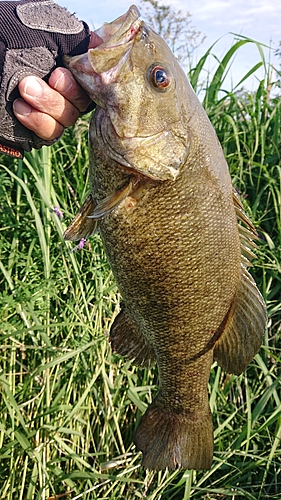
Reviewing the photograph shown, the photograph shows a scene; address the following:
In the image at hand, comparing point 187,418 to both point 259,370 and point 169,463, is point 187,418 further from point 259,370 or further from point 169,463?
point 259,370

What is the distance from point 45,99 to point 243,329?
1.01 metres

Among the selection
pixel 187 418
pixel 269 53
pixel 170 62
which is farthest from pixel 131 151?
pixel 269 53

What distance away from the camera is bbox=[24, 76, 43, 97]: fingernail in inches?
61.2

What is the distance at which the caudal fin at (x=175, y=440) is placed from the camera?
1972 mm

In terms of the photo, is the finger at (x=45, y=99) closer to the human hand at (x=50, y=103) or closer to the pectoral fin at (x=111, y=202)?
the human hand at (x=50, y=103)

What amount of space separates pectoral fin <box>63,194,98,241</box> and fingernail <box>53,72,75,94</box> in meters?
0.32

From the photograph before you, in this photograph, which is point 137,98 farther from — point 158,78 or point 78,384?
point 78,384

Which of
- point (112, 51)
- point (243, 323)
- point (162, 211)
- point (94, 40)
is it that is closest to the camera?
point (112, 51)

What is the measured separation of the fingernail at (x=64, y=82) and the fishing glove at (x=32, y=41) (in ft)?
0.18

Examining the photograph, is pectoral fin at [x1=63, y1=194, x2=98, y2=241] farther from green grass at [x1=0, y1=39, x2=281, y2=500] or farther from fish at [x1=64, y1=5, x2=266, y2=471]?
green grass at [x1=0, y1=39, x2=281, y2=500]

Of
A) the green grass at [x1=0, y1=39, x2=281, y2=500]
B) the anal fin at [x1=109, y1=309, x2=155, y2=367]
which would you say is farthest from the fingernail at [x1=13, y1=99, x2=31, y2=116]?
the green grass at [x1=0, y1=39, x2=281, y2=500]

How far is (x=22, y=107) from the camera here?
1.63m

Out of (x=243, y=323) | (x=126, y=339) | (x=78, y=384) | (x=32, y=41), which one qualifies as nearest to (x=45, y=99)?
(x=32, y=41)

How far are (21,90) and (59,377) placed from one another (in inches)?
72.0
